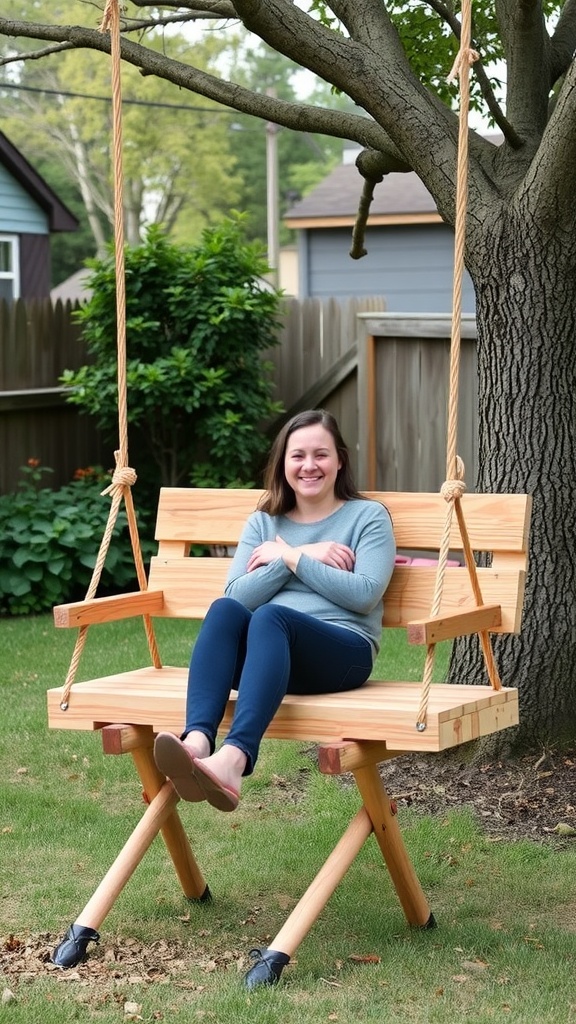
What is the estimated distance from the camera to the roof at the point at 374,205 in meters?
17.6

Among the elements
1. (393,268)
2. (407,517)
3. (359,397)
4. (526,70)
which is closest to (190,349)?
(359,397)

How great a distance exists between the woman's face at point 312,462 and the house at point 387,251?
528 inches

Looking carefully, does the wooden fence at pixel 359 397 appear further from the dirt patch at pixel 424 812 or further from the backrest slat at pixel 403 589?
the backrest slat at pixel 403 589

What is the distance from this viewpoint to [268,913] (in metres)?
3.98

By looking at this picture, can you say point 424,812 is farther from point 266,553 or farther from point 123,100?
point 123,100

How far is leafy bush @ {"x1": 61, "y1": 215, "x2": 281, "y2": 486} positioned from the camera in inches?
359

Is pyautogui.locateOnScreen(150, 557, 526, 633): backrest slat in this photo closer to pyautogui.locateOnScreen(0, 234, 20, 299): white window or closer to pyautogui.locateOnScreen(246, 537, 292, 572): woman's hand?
pyautogui.locateOnScreen(246, 537, 292, 572): woman's hand

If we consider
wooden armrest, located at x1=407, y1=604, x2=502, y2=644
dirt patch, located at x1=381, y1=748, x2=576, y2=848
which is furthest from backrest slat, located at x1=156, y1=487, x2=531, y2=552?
dirt patch, located at x1=381, y1=748, x2=576, y2=848

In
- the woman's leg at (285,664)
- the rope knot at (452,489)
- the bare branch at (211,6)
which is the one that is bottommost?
the woman's leg at (285,664)

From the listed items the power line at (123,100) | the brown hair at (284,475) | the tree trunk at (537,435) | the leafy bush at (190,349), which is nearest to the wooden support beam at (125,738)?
the brown hair at (284,475)

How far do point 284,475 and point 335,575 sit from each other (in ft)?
1.46

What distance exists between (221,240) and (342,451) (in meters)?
5.54

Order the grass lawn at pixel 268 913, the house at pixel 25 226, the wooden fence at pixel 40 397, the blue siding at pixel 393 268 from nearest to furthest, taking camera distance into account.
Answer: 1. the grass lawn at pixel 268 913
2. the wooden fence at pixel 40 397
3. the house at pixel 25 226
4. the blue siding at pixel 393 268

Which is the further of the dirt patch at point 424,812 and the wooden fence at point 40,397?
the wooden fence at point 40,397
